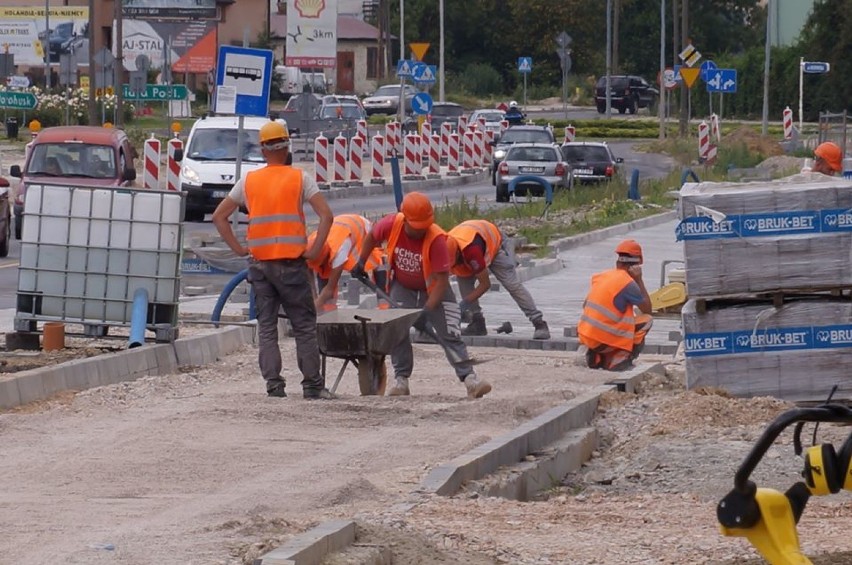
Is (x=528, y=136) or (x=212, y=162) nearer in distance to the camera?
(x=212, y=162)

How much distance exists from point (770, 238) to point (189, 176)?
20407 millimetres

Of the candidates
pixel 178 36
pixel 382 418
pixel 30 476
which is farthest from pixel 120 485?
pixel 178 36

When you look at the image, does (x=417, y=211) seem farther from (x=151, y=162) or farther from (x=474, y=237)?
(x=151, y=162)

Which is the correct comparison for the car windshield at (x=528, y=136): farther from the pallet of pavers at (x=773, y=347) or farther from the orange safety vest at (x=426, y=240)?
the orange safety vest at (x=426, y=240)

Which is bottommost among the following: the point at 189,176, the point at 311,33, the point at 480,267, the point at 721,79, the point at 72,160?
the point at 480,267

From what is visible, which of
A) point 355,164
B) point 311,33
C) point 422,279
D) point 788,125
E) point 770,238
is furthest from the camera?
point 311,33

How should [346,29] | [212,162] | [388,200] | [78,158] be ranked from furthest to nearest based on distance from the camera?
[346,29] → [388,200] → [212,162] → [78,158]

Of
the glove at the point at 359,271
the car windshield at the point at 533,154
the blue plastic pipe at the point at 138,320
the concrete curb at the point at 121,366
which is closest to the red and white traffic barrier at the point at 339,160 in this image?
the car windshield at the point at 533,154

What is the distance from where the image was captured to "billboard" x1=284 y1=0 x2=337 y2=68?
57.4 m

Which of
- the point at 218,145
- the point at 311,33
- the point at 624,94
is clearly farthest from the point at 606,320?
the point at 624,94

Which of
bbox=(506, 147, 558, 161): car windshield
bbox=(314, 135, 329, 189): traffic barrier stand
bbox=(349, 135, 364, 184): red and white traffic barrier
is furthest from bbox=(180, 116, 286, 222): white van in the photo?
bbox=(349, 135, 364, 184): red and white traffic barrier

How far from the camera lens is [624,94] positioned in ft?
284

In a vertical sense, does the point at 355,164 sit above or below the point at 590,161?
below

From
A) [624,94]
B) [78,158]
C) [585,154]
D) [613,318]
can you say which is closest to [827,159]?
[613,318]
